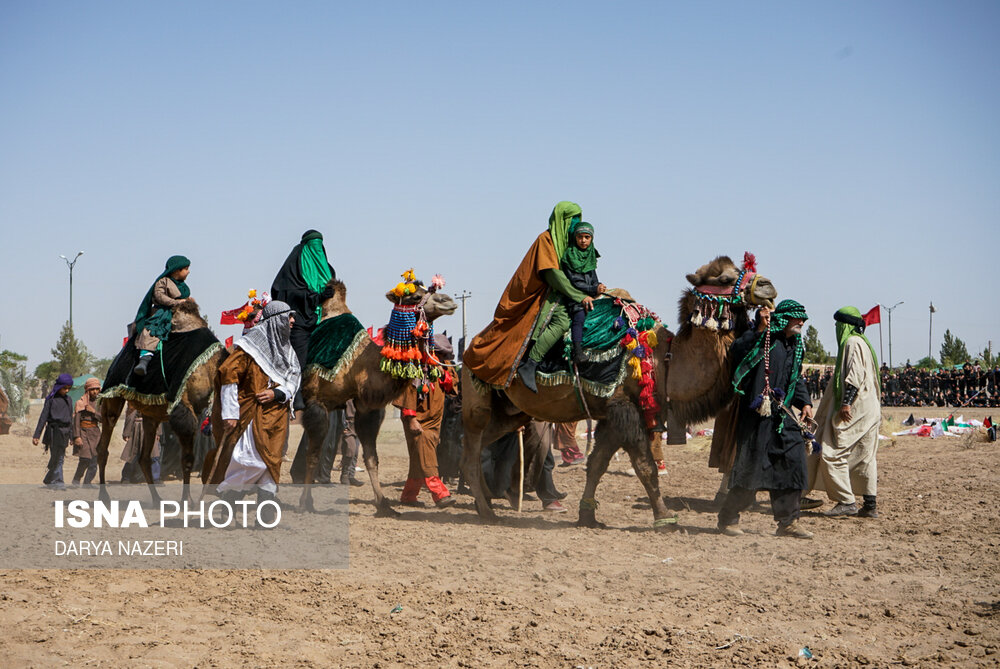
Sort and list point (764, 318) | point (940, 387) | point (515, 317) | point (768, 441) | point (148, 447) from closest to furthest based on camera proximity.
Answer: point (764, 318), point (768, 441), point (515, 317), point (148, 447), point (940, 387)

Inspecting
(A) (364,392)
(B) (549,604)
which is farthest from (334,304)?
(B) (549,604)

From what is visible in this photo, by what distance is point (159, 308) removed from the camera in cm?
1008

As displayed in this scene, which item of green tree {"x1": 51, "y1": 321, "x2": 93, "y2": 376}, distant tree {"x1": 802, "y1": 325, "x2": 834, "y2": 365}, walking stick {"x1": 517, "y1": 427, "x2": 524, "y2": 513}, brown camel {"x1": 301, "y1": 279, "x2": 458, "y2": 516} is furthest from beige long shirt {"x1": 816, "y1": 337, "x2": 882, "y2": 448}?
distant tree {"x1": 802, "y1": 325, "x2": 834, "y2": 365}

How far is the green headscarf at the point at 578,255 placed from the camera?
8.92 meters

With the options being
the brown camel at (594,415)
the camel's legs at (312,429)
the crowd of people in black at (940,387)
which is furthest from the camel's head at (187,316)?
the crowd of people in black at (940,387)

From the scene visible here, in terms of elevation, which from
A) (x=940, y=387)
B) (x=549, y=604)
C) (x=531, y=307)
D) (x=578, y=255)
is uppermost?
(x=578, y=255)

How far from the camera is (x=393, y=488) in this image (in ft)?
41.8

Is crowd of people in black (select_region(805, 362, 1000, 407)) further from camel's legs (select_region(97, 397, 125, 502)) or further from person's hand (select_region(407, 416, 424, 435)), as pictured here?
camel's legs (select_region(97, 397, 125, 502))

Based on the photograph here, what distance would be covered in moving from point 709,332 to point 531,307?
67.7 inches

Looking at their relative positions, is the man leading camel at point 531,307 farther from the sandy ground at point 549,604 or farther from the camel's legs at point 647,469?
the sandy ground at point 549,604

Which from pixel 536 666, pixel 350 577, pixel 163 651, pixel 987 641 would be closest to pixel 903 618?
pixel 987 641

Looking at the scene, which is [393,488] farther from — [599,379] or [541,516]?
[599,379]

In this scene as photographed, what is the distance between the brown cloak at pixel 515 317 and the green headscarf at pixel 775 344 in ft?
6.42

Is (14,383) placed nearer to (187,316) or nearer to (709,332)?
(187,316)
